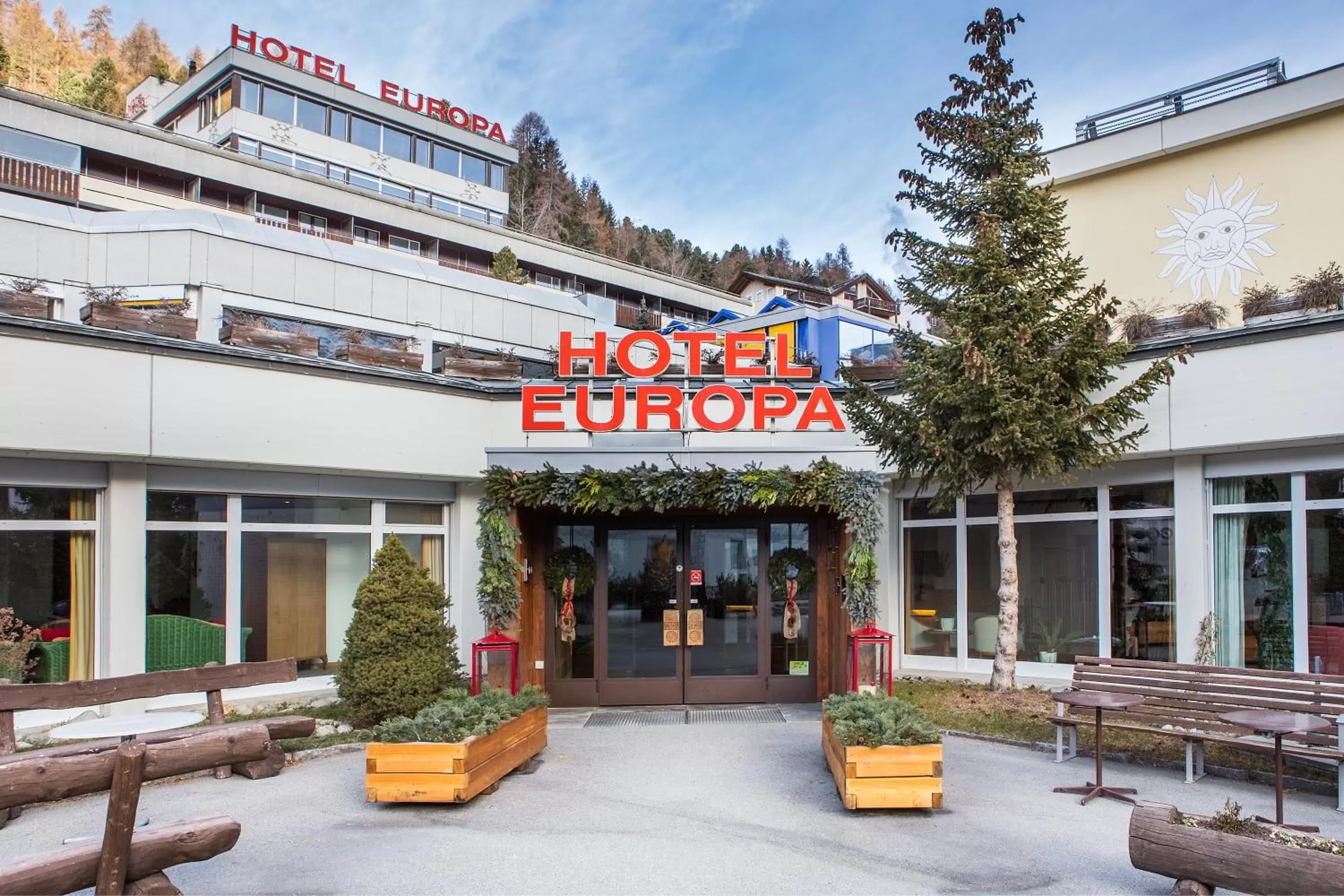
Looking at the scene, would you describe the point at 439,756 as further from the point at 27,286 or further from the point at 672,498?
the point at 27,286

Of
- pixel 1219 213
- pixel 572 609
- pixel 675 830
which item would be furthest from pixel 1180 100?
pixel 675 830

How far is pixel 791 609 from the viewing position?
41.4 ft

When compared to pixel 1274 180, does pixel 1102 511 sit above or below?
below

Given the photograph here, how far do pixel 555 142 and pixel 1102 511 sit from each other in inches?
2791

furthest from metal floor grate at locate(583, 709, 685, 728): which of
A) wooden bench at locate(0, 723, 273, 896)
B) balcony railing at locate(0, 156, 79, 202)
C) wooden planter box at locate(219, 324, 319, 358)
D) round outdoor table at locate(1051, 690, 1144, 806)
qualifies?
balcony railing at locate(0, 156, 79, 202)

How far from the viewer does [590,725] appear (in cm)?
1112

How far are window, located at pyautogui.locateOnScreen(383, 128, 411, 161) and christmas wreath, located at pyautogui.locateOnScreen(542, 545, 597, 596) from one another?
30.4m

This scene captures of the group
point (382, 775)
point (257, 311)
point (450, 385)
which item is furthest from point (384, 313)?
point (382, 775)

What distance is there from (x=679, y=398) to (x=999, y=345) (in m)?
3.95

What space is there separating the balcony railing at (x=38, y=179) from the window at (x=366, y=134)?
1313 cm

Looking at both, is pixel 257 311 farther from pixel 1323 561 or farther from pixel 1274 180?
pixel 1274 180

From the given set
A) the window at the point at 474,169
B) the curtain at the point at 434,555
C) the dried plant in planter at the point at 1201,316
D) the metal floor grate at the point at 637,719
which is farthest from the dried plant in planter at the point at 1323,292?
the window at the point at 474,169

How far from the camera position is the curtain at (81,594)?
34.2ft

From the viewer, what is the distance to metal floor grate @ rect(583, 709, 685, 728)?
1115 cm
